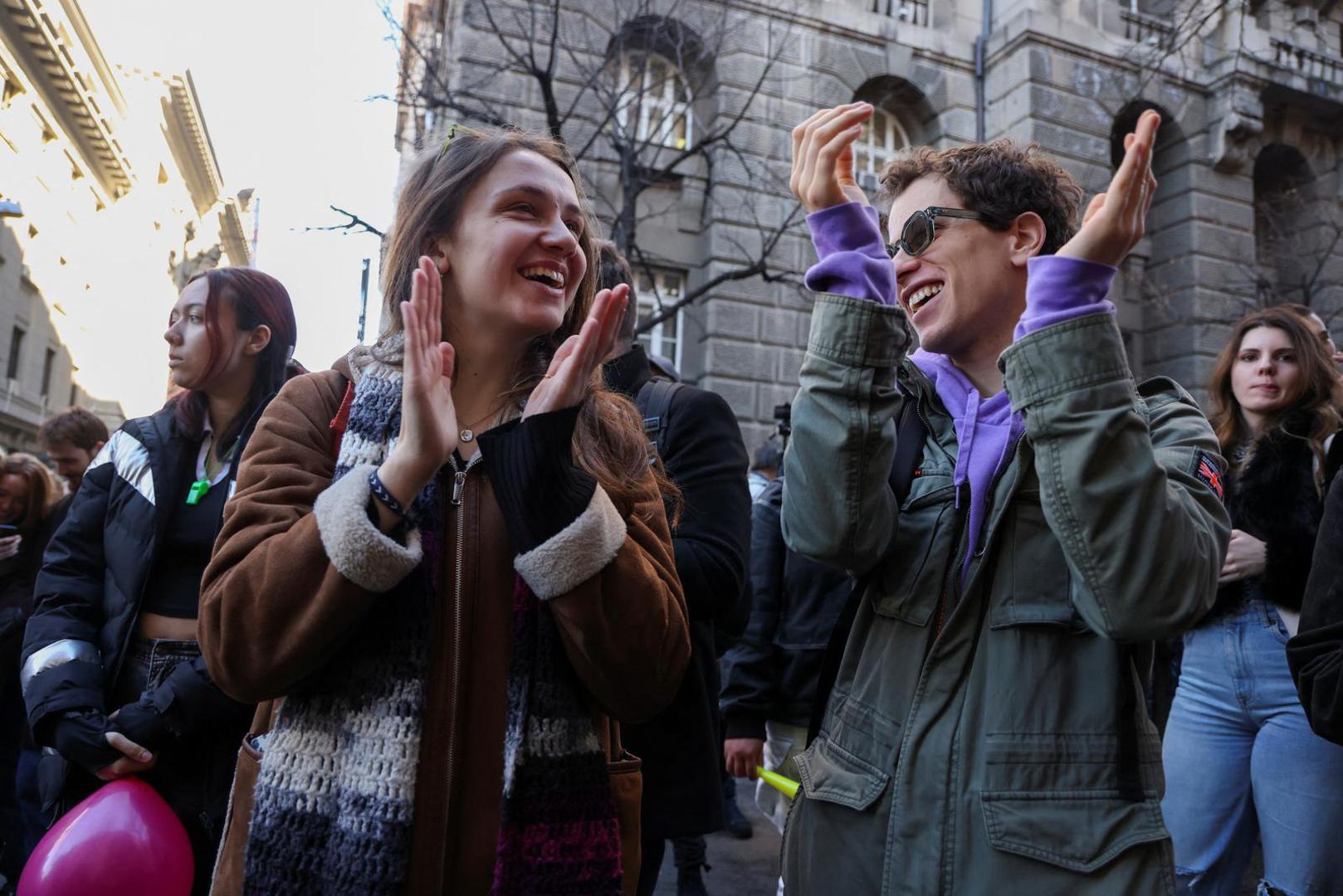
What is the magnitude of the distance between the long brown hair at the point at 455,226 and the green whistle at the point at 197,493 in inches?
45.2

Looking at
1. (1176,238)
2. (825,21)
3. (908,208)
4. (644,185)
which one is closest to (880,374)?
(908,208)

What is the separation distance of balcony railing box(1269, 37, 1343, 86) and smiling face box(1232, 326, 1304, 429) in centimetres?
1429

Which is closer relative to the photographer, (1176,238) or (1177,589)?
(1177,589)

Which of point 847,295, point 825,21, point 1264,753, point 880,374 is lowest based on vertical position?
point 1264,753

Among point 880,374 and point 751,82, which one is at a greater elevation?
point 751,82

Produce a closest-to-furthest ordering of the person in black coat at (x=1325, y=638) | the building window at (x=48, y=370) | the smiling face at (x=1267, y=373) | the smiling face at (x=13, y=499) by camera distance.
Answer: the person in black coat at (x=1325, y=638), the smiling face at (x=1267, y=373), the smiling face at (x=13, y=499), the building window at (x=48, y=370)

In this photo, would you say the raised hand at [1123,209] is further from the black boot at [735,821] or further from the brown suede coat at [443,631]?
the black boot at [735,821]

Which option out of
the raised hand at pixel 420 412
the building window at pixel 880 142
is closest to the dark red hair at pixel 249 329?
the raised hand at pixel 420 412

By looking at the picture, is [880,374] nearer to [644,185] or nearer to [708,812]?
[708,812]

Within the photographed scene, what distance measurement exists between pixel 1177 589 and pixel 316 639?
4.27ft

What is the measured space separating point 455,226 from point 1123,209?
1193mm

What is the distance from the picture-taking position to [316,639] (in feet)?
4.95

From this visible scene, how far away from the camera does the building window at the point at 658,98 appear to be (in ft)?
38.7

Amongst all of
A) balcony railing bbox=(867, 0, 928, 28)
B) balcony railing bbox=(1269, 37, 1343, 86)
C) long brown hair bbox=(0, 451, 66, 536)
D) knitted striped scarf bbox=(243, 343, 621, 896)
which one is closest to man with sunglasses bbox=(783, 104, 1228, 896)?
knitted striped scarf bbox=(243, 343, 621, 896)
